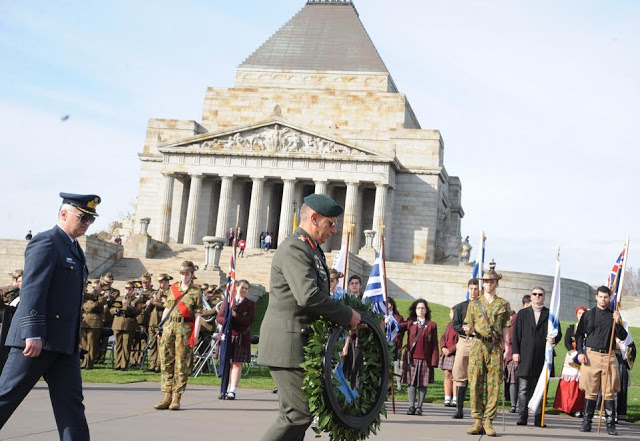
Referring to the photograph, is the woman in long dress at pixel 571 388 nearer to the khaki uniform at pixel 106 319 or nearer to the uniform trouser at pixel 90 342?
the uniform trouser at pixel 90 342

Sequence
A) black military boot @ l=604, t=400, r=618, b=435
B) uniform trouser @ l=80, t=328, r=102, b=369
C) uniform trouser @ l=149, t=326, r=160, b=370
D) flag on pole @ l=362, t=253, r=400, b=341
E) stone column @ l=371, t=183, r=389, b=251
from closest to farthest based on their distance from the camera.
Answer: black military boot @ l=604, t=400, r=618, b=435 → flag on pole @ l=362, t=253, r=400, b=341 → uniform trouser @ l=80, t=328, r=102, b=369 → uniform trouser @ l=149, t=326, r=160, b=370 → stone column @ l=371, t=183, r=389, b=251

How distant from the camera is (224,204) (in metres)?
56.0

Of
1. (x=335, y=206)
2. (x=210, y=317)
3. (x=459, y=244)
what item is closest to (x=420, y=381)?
(x=210, y=317)

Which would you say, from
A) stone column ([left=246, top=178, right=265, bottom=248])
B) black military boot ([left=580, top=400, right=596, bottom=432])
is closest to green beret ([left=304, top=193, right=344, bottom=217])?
black military boot ([left=580, top=400, right=596, bottom=432])

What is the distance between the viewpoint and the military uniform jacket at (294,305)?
628cm

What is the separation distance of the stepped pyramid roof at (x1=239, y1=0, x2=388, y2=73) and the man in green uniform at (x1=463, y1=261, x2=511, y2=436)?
52795 mm

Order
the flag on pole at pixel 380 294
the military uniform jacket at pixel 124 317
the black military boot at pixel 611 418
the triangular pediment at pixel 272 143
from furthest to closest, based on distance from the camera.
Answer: the triangular pediment at pixel 272 143 < the military uniform jacket at pixel 124 317 < the flag on pole at pixel 380 294 < the black military boot at pixel 611 418

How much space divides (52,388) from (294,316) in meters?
1.87

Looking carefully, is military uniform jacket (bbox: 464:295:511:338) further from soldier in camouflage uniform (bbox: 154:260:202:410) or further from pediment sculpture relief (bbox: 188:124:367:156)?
pediment sculpture relief (bbox: 188:124:367:156)

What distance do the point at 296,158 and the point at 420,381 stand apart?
41.9 metres

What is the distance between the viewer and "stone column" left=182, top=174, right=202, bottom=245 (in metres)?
55.9

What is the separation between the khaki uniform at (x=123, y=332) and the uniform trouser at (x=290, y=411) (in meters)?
12.8

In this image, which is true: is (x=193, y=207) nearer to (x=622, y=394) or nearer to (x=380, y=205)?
(x=380, y=205)

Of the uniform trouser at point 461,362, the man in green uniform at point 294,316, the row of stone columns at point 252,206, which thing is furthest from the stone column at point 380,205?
the man in green uniform at point 294,316
